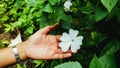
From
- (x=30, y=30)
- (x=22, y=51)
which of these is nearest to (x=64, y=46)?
(x=22, y=51)

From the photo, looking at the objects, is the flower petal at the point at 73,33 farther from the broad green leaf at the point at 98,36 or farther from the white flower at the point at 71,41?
the broad green leaf at the point at 98,36

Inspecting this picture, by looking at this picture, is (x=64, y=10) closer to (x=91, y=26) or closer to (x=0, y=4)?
(x=91, y=26)

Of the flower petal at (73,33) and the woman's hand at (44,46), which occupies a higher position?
the flower petal at (73,33)

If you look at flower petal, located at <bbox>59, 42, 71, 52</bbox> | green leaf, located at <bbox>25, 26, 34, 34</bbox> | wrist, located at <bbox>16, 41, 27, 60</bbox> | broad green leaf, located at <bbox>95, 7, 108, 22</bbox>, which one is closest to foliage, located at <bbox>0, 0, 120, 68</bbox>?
broad green leaf, located at <bbox>95, 7, 108, 22</bbox>

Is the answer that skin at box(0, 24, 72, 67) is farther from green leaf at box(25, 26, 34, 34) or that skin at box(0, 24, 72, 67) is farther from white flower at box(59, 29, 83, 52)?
green leaf at box(25, 26, 34, 34)

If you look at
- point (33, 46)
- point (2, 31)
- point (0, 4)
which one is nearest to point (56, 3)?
point (33, 46)

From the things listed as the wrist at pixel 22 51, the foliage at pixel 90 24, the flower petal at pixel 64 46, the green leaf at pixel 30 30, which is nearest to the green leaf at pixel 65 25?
the foliage at pixel 90 24

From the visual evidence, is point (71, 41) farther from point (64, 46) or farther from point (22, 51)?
point (22, 51)
